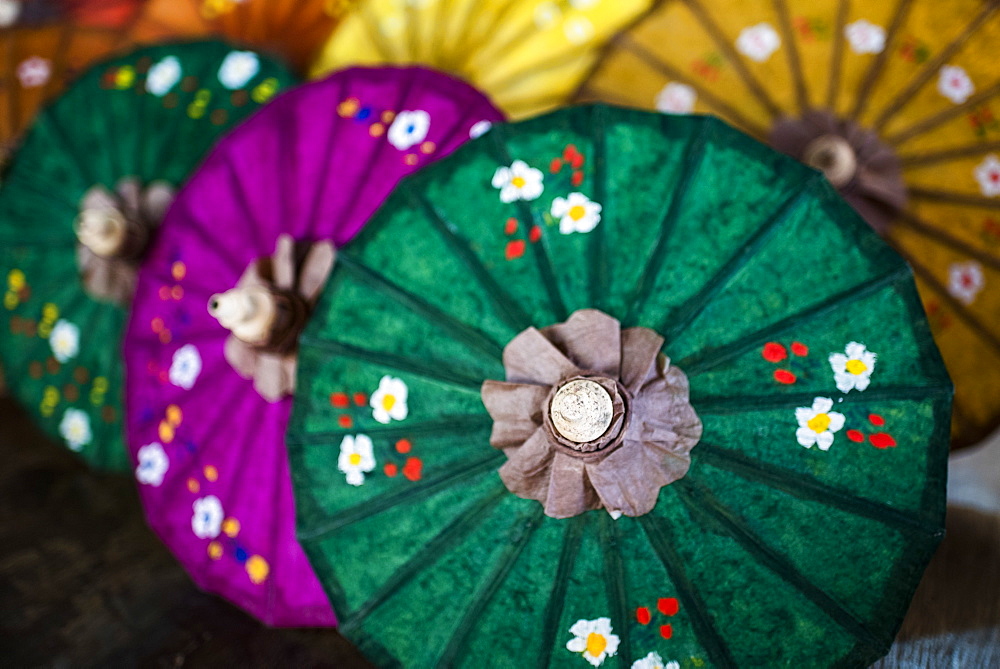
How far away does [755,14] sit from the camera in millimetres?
1937

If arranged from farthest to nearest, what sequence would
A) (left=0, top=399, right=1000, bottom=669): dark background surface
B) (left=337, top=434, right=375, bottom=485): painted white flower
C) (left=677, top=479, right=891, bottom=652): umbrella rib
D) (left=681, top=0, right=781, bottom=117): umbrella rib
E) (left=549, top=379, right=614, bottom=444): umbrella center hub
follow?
1. (left=681, top=0, right=781, bottom=117): umbrella rib
2. (left=0, top=399, right=1000, bottom=669): dark background surface
3. (left=337, top=434, right=375, bottom=485): painted white flower
4. (left=677, top=479, right=891, bottom=652): umbrella rib
5. (left=549, top=379, right=614, bottom=444): umbrella center hub

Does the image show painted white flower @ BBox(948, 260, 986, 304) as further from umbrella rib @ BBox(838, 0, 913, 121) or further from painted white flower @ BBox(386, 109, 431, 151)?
painted white flower @ BBox(386, 109, 431, 151)

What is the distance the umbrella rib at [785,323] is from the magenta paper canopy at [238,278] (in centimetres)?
74

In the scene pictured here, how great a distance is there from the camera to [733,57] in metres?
1.97

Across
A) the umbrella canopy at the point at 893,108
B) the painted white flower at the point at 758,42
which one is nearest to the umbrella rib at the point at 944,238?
the umbrella canopy at the point at 893,108

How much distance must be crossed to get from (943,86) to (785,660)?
142 centimetres

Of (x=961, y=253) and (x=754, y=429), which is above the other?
(x=961, y=253)

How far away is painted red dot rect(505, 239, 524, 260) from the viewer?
1369 millimetres

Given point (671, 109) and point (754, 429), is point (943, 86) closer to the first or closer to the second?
point (671, 109)

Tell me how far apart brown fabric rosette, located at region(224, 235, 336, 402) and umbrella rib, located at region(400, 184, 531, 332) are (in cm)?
29

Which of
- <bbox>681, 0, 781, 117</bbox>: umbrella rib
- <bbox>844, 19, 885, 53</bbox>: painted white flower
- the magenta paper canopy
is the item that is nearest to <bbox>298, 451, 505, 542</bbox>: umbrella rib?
the magenta paper canopy

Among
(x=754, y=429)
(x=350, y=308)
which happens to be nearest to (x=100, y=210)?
(x=350, y=308)

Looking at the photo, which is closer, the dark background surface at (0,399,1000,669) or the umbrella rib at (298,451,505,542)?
the umbrella rib at (298,451,505,542)

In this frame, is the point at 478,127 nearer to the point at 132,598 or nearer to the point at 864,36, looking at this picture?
the point at 864,36
